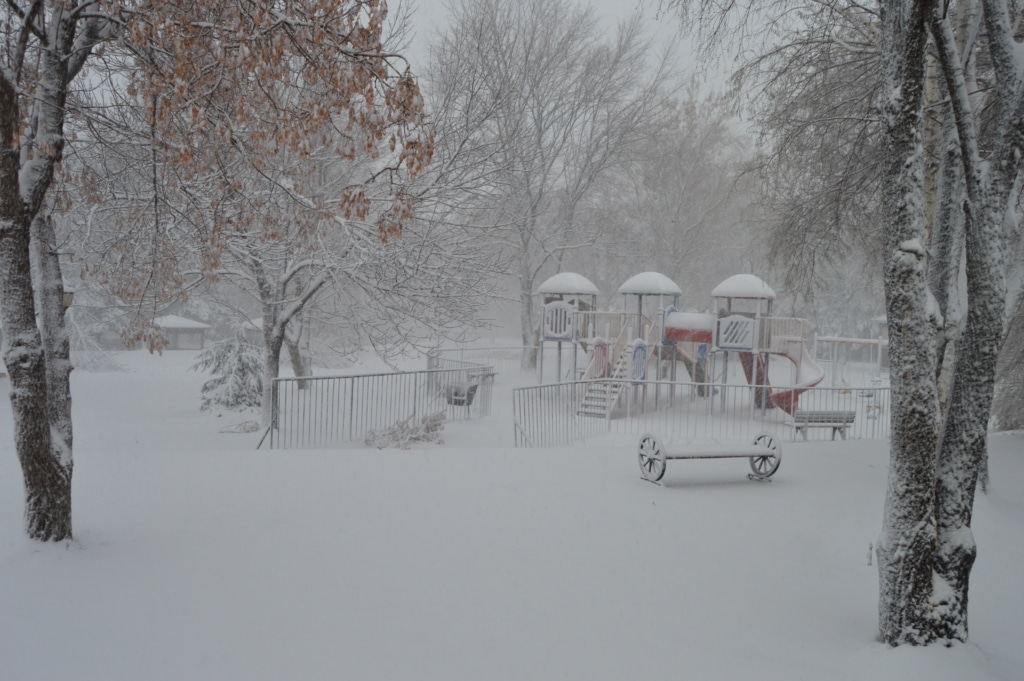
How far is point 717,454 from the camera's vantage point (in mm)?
9703

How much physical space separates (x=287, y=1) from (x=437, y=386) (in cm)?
1207

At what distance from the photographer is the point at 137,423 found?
17844 millimetres

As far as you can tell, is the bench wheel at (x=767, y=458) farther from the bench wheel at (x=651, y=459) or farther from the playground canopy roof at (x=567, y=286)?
the playground canopy roof at (x=567, y=286)

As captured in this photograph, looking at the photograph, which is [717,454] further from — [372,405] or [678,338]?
[678,338]

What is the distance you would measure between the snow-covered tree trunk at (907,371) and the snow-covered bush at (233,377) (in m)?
17.9

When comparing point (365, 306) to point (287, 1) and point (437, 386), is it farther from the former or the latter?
point (287, 1)

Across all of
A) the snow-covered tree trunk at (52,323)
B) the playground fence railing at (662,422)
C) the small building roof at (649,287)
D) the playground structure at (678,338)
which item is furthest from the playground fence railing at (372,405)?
the small building roof at (649,287)

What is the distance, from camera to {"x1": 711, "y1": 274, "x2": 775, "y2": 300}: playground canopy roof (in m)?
20.4

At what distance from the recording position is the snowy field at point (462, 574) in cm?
461

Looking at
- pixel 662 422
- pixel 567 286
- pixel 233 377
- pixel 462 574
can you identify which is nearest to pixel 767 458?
pixel 462 574

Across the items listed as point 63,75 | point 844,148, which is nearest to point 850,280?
point 844,148

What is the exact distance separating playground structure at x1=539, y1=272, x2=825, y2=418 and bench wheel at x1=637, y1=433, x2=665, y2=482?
7.16 meters

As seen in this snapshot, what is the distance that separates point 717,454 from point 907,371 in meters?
4.97

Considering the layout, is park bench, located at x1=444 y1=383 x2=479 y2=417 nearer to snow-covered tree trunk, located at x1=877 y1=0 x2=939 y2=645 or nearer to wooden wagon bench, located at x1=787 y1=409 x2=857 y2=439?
wooden wagon bench, located at x1=787 y1=409 x2=857 y2=439
